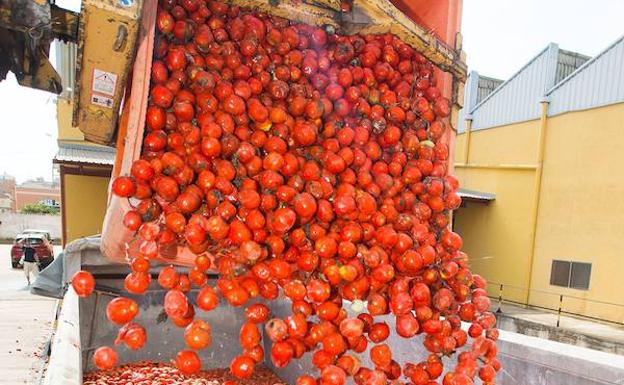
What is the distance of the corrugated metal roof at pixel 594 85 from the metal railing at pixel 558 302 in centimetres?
487

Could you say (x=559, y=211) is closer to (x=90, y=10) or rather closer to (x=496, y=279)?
(x=496, y=279)

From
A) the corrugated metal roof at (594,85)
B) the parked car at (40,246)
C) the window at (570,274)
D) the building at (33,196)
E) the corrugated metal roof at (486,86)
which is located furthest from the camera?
the building at (33,196)

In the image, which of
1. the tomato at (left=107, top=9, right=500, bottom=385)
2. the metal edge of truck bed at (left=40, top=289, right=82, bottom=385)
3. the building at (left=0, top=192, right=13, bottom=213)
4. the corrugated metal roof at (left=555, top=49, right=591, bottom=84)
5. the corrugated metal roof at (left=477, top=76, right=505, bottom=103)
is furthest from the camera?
the building at (left=0, top=192, right=13, bottom=213)

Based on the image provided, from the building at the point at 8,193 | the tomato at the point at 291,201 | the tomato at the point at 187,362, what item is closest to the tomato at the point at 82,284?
the tomato at the point at 291,201

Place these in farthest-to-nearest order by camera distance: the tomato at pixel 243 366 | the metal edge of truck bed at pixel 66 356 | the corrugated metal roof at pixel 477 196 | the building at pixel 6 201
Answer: the building at pixel 6 201 → the corrugated metal roof at pixel 477 196 → the metal edge of truck bed at pixel 66 356 → the tomato at pixel 243 366

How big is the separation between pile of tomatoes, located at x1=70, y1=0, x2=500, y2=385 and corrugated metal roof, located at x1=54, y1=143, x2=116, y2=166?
25.9ft

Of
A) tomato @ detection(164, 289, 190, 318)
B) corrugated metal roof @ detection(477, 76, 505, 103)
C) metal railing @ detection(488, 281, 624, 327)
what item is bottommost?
metal railing @ detection(488, 281, 624, 327)

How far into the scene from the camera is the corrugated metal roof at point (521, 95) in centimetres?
1223

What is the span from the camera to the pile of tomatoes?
1.75 m

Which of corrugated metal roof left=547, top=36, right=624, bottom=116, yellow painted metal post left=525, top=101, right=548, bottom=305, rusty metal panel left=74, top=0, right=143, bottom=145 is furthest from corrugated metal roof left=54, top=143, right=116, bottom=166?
corrugated metal roof left=547, top=36, right=624, bottom=116

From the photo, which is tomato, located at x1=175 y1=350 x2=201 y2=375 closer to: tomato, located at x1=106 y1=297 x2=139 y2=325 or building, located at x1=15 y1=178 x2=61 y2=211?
tomato, located at x1=106 y1=297 x2=139 y2=325

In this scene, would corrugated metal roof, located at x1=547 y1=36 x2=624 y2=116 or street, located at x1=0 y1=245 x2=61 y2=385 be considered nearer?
street, located at x1=0 y1=245 x2=61 y2=385

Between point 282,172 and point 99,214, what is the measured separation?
33.1 ft

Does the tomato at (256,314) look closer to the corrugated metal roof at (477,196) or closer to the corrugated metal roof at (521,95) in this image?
the corrugated metal roof at (477,196)
